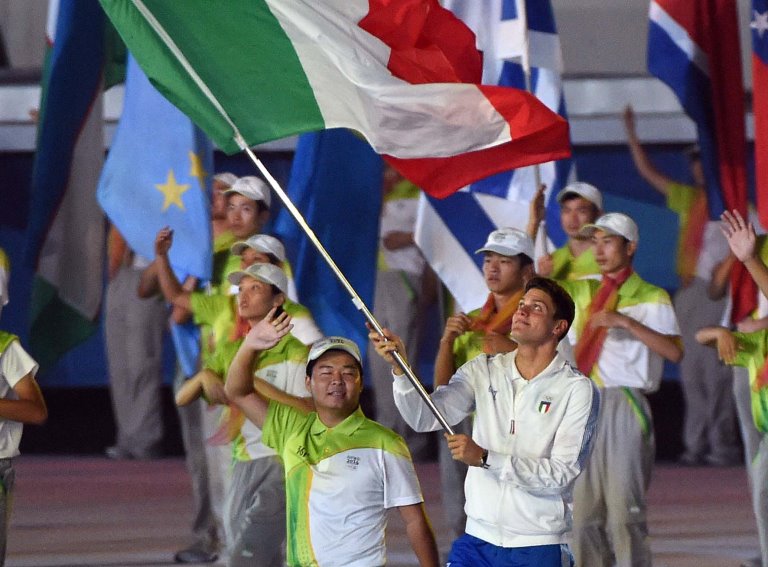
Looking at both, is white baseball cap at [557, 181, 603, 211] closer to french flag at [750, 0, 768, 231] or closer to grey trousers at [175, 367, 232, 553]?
french flag at [750, 0, 768, 231]

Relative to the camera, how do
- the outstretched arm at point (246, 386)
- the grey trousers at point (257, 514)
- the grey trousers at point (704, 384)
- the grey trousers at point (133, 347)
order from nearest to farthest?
the outstretched arm at point (246, 386), the grey trousers at point (257, 514), the grey trousers at point (704, 384), the grey trousers at point (133, 347)

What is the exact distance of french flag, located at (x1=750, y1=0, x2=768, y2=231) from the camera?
29.0ft

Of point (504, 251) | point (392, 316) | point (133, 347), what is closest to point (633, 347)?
point (504, 251)

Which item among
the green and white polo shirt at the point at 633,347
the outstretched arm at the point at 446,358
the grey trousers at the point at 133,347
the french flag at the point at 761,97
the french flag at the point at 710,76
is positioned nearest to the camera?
the outstretched arm at the point at 446,358

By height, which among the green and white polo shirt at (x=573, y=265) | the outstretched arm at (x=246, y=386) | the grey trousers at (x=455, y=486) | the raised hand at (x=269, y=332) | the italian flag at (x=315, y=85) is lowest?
the grey trousers at (x=455, y=486)

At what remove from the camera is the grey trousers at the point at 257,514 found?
7.50m

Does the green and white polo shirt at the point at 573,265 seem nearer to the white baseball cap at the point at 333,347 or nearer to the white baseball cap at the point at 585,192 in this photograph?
the white baseball cap at the point at 585,192

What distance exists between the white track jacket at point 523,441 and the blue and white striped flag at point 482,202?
3400 millimetres

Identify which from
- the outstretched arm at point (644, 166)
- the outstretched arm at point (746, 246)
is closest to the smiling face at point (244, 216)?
the outstretched arm at point (746, 246)

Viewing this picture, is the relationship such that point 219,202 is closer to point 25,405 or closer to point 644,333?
point 644,333

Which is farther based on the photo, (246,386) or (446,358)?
(446,358)

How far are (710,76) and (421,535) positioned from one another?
453 centimetres

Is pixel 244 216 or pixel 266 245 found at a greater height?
pixel 244 216

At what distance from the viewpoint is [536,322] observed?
6070mm
